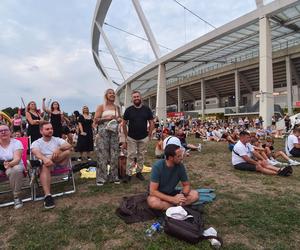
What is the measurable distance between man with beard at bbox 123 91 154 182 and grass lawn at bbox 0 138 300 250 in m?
0.55

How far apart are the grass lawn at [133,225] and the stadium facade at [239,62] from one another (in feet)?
50.9

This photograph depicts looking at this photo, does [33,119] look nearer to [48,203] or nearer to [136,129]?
[136,129]

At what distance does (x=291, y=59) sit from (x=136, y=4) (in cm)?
1964

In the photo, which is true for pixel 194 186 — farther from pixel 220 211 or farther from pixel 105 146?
pixel 105 146

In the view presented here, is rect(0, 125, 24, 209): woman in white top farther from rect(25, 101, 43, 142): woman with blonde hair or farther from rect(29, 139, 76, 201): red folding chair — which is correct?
rect(25, 101, 43, 142): woman with blonde hair

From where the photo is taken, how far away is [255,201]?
3.74 meters

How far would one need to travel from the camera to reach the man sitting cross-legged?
381 centimetres

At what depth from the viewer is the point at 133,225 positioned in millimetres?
3016

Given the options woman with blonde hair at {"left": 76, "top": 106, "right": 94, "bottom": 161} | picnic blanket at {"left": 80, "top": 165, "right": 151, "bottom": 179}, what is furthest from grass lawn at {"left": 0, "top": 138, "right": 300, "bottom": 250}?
woman with blonde hair at {"left": 76, "top": 106, "right": 94, "bottom": 161}

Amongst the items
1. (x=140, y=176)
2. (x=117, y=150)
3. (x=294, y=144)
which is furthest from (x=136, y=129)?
(x=294, y=144)

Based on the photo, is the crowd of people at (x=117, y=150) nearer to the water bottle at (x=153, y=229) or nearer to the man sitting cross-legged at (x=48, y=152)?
the man sitting cross-legged at (x=48, y=152)

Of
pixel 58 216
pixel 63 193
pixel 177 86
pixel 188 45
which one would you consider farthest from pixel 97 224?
pixel 177 86

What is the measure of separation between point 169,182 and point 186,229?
782mm

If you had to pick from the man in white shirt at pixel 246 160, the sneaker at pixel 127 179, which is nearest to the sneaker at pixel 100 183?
the sneaker at pixel 127 179
